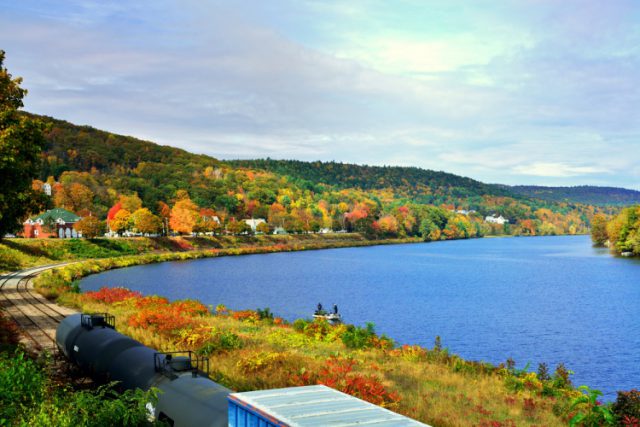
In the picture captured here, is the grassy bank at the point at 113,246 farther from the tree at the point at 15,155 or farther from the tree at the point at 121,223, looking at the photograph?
the tree at the point at 15,155

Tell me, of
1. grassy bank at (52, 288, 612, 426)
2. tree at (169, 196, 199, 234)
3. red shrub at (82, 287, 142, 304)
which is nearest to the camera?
grassy bank at (52, 288, 612, 426)

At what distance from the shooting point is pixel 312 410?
9.80 metres

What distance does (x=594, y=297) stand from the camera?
227 feet

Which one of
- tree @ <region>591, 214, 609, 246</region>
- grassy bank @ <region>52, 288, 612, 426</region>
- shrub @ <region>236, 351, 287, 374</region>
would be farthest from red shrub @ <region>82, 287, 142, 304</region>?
tree @ <region>591, 214, 609, 246</region>

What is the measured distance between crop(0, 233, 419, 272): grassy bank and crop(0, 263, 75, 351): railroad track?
86.2 ft

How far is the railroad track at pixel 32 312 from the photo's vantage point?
2839cm

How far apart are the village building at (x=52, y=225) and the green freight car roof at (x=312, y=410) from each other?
12040 centimetres

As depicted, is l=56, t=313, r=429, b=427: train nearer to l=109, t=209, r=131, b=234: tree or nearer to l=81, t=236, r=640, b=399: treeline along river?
l=81, t=236, r=640, b=399: treeline along river

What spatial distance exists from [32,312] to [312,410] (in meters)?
33.4

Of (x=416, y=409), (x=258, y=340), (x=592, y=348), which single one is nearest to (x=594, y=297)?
(x=592, y=348)

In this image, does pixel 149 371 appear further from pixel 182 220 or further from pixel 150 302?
pixel 182 220

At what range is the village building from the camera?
118750mm

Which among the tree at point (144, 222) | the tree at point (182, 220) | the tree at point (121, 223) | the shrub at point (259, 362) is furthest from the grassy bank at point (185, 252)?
the shrub at point (259, 362)

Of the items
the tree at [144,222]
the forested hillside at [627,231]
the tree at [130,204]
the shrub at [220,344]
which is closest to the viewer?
the shrub at [220,344]
